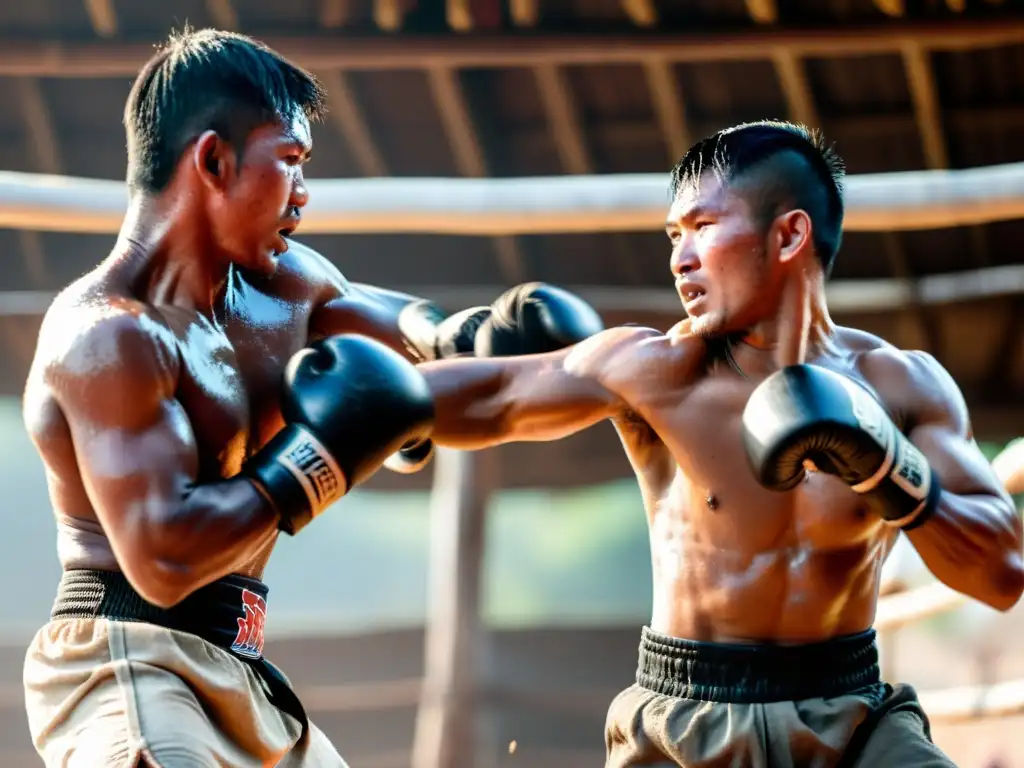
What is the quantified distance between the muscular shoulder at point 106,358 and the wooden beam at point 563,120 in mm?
5621

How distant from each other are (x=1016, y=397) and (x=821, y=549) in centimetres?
605

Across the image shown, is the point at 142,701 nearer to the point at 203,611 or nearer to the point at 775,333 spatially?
the point at 203,611

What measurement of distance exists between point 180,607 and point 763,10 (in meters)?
5.60

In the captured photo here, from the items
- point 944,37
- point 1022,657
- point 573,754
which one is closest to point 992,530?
point 1022,657

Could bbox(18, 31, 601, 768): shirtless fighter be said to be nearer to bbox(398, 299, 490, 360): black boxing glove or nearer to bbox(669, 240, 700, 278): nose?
bbox(398, 299, 490, 360): black boxing glove

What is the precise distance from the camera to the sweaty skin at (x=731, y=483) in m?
2.34

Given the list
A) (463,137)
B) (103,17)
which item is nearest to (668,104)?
(463,137)

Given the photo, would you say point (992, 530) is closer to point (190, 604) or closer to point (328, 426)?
point (328, 426)

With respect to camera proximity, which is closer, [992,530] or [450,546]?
[992,530]

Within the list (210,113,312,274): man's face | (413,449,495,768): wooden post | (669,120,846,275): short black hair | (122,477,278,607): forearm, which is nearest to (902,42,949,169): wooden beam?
(413,449,495,768): wooden post

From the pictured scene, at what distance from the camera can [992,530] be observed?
230 cm

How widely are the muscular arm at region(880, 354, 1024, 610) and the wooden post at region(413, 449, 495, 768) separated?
3944 mm

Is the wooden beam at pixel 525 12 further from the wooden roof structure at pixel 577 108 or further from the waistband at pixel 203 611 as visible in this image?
the waistband at pixel 203 611

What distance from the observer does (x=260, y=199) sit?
2270mm
